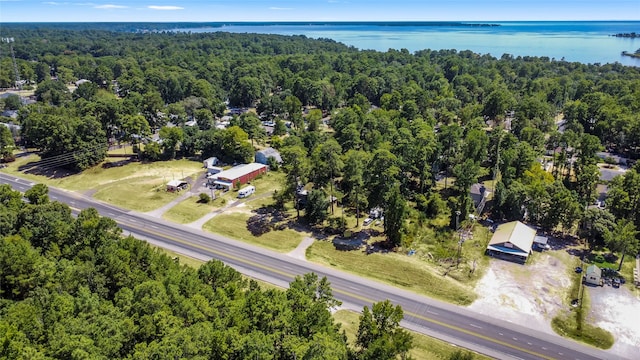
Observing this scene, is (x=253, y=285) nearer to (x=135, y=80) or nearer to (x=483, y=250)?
(x=483, y=250)

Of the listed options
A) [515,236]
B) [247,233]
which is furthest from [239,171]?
[515,236]

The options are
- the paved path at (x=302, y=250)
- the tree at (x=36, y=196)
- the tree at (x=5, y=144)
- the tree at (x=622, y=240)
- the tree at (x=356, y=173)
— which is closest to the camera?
the tree at (x=622, y=240)

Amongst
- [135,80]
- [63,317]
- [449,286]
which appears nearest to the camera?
[63,317]

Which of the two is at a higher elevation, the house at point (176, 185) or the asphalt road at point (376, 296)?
the house at point (176, 185)

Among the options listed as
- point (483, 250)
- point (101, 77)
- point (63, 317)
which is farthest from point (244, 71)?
point (63, 317)

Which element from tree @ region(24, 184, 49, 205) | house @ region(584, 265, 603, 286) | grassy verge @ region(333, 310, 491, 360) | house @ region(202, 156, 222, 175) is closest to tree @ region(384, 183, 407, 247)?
grassy verge @ region(333, 310, 491, 360)

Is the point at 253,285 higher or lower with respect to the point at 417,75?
lower

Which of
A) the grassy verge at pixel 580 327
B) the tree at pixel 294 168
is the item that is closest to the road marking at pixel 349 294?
the grassy verge at pixel 580 327

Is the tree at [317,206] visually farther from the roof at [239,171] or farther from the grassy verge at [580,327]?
the grassy verge at [580,327]
